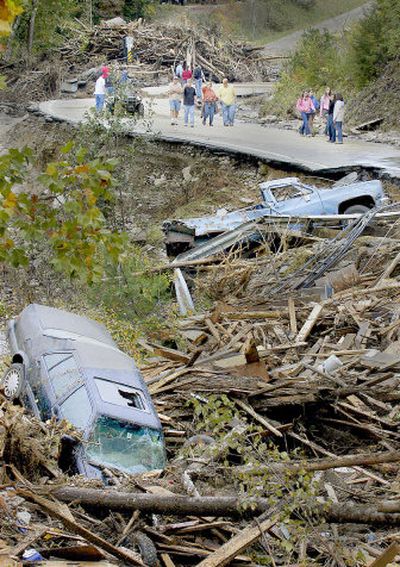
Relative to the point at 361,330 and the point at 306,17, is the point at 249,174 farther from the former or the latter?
the point at 306,17

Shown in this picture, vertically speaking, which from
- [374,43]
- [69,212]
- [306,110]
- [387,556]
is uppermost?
[69,212]

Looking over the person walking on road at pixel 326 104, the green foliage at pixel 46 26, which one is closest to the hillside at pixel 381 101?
the person walking on road at pixel 326 104

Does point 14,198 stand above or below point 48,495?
above

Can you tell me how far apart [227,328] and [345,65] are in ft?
79.4

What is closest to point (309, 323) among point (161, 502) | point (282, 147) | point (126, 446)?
point (126, 446)

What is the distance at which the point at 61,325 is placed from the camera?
11.0 meters

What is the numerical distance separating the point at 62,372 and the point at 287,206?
10.4 metres

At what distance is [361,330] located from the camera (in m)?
11.5

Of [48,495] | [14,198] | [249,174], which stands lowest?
[249,174]

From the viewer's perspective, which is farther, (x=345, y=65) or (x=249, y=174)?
(x=345, y=65)

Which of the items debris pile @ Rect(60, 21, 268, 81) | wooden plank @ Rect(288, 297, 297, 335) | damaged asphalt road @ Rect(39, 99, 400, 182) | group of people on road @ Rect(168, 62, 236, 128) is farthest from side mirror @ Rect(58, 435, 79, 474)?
debris pile @ Rect(60, 21, 268, 81)

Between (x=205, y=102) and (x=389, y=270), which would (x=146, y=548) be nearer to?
(x=389, y=270)

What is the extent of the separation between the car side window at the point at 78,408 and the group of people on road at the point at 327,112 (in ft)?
62.4

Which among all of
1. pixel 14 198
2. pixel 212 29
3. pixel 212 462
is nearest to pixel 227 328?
pixel 212 462
